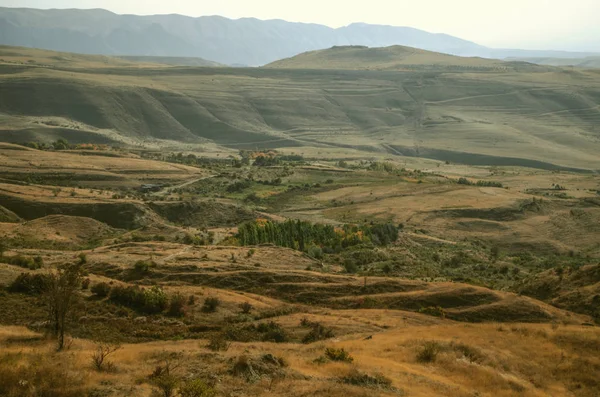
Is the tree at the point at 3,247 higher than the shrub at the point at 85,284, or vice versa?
the shrub at the point at 85,284

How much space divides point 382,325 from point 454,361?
4.51m

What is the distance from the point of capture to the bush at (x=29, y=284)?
2517cm

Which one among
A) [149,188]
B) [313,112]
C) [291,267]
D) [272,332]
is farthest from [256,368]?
[313,112]

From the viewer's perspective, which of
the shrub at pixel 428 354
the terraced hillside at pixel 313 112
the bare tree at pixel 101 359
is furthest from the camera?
the terraced hillside at pixel 313 112

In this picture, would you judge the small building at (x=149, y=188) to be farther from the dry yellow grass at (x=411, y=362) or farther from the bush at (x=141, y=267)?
the dry yellow grass at (x=411, y=362)

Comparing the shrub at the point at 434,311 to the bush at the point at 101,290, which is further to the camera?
the shrub at the point at 434,311

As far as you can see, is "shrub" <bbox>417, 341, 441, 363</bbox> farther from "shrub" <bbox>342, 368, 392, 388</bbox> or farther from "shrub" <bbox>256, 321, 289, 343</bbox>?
"shrub" <bbox>256, 321, 289, 343</bbox>

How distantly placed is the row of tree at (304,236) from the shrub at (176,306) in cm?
2109

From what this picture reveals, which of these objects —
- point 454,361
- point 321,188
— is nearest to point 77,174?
point 321,188

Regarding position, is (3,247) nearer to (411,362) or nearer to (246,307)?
(246,307)

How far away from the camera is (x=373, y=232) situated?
5481 cm

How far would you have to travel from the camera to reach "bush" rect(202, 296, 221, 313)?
2595 centimetres

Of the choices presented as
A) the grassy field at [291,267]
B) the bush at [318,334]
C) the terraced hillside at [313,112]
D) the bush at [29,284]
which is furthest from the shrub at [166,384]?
the terraced hillside at [313,112]

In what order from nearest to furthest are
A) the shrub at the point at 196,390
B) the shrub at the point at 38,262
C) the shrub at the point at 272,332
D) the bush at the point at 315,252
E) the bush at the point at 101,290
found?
1. the shrub at the point at 196,390
2. the shrub at the point at 272,332
3. the bush at the point at 101,290
4. the shrub at the point at 38,262
5. the bush at the point at 315,252
